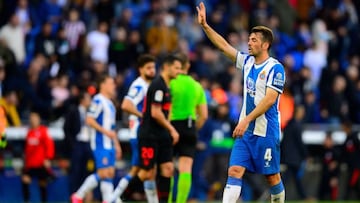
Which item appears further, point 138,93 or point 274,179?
point 138,93

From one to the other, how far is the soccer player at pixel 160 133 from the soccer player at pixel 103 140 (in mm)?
1483

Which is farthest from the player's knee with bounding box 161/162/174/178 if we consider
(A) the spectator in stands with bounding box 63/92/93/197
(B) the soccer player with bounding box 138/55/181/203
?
(A) the spectator in stands with bounding box 63/92/93/197

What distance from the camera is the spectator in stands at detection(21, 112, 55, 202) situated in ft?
75.4

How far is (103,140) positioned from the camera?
757 inches

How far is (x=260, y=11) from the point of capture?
98.7 ft

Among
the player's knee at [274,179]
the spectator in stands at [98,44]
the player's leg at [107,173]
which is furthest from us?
the spectator in stands at [98,44]

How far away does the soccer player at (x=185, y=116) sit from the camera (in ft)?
59.1

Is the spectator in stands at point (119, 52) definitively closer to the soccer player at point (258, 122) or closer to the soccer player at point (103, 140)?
the soccer player at point (103, 140)

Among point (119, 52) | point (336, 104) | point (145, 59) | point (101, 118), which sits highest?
point (119, 52)

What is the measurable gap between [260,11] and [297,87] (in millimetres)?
2984

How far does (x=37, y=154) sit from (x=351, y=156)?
7396 mm

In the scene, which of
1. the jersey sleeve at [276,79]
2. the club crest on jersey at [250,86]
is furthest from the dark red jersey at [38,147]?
the jersey sleeve at [276,79]

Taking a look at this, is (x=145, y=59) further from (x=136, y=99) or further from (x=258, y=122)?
(x=258, y=122)

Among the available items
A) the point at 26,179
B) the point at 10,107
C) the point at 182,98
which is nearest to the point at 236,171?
the point at 182,98
